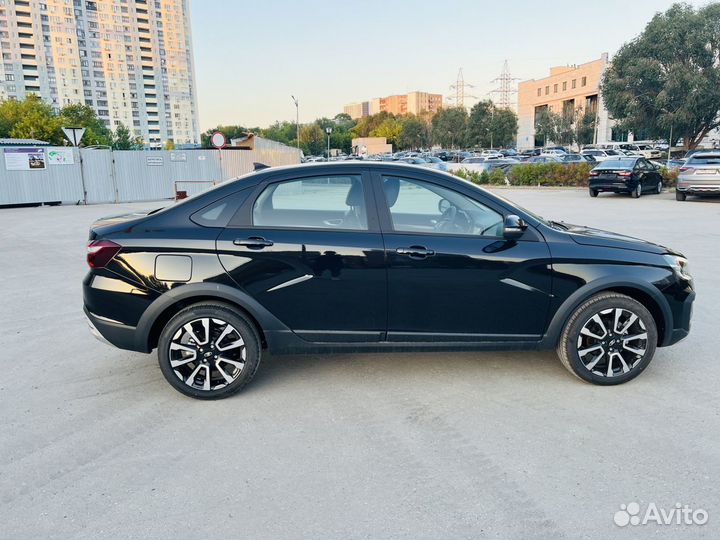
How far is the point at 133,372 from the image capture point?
14.9ft

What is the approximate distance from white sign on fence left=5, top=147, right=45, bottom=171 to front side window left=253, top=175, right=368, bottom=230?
64.7ft

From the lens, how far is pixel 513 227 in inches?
153

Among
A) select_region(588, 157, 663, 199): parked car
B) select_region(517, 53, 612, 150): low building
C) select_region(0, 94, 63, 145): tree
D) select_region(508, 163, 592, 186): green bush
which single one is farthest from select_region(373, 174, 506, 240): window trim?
select_region(517, 53, 612, 150): low building

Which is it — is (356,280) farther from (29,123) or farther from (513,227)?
(29,123)

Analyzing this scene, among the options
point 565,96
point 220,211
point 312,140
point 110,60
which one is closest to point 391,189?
point 220,211

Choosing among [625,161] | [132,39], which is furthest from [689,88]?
[132,39]

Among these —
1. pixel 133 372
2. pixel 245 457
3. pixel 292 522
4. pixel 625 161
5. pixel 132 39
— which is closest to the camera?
pixel 292 522

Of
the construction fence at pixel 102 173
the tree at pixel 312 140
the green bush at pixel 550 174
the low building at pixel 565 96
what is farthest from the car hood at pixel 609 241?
the tree at pixel 312 140

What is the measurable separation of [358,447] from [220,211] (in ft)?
6.29

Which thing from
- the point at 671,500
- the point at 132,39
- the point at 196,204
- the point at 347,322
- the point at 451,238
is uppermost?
the point at 132,39

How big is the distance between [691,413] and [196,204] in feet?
12.3

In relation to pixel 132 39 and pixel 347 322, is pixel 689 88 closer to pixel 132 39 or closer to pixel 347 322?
pixel 347 322

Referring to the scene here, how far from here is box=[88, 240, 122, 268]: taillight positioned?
12.8ft

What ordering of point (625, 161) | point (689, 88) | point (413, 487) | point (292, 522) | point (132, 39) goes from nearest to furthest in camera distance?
point (292, 522) < point (413, 487) < point (625, 161) < point (689, 88) < point (132, 39)
